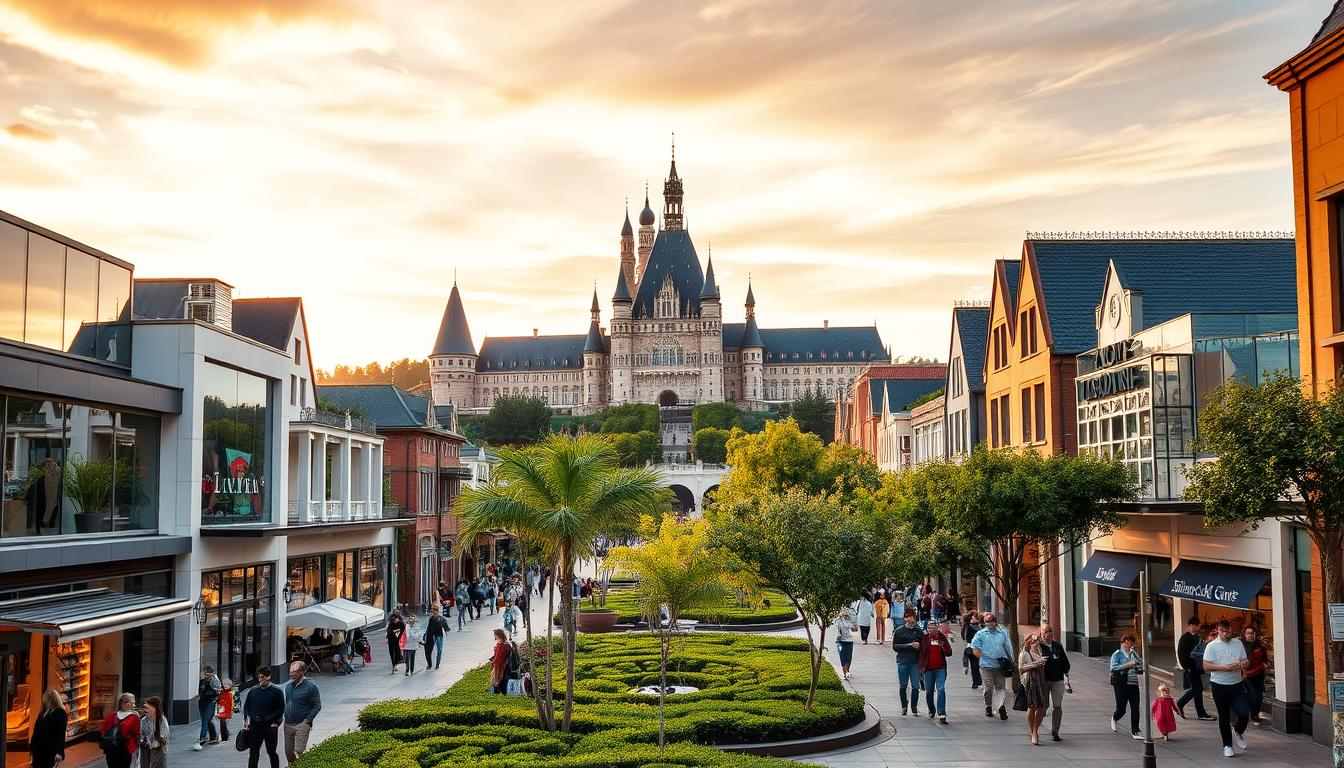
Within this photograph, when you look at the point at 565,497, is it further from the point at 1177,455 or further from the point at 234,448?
the point at 1177,455

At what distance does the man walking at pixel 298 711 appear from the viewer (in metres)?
17.6

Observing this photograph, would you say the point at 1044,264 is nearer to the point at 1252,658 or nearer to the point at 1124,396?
the point at 1124,396

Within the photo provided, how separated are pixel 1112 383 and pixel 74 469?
73.6ft

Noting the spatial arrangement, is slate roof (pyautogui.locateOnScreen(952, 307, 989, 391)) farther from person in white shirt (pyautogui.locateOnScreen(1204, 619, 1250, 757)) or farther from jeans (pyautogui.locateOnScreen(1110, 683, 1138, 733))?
person in white shirt (pyautogui.locateOnScreen(1204, 619, 1250, 757))

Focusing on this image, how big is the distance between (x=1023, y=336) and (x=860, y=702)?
19.8 metres

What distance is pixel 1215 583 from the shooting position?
23375mm

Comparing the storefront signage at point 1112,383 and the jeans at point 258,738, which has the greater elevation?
the storefront signage at point 1112,383

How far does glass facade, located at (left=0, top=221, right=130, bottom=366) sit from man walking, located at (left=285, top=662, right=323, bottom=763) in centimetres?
731

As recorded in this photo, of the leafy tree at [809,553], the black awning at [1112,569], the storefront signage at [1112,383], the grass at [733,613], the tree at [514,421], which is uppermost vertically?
the tree at [514,421]

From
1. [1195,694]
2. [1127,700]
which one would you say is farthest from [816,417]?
[1127,700]

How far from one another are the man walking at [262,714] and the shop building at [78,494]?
2671 millimetres

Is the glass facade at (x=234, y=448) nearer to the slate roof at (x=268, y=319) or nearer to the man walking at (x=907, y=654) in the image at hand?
the slate roof at (x=268, y=319)

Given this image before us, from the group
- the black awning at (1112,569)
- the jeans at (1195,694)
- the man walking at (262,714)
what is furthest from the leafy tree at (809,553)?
the black awning at (1112,569)

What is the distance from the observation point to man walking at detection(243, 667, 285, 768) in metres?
17.6
